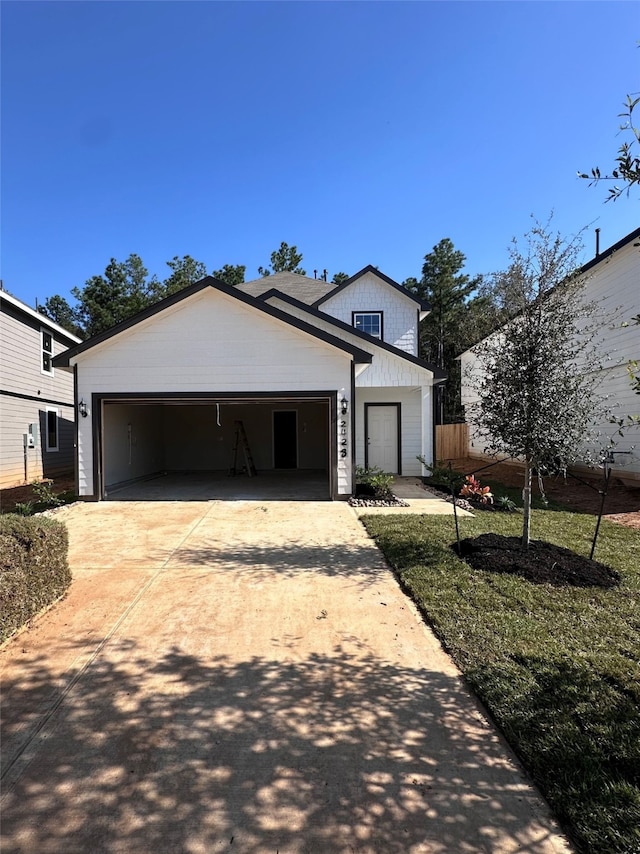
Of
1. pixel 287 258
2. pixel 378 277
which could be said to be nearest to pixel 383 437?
pixel 378 277

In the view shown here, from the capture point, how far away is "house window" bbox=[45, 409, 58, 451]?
610 inches

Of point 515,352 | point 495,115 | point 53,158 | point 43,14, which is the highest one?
point 53,158

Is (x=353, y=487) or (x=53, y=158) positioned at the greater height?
(x=53, y=158)

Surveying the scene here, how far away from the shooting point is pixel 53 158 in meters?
13.6

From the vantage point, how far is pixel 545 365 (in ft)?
17.1

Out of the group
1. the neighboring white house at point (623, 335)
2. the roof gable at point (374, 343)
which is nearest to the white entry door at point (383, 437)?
the roof gable at point (374, 343)

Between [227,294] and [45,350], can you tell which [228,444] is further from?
[227,294]

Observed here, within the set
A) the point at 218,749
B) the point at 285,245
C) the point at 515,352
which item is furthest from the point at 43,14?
the point at 285,245

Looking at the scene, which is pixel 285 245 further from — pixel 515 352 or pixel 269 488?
pixel 515 352

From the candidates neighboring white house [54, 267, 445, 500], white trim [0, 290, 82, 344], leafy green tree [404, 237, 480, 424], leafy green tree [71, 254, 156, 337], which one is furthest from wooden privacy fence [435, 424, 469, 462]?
leafy green tree [71, 254, 156, 337]

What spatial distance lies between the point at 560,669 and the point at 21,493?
13502 millimetres

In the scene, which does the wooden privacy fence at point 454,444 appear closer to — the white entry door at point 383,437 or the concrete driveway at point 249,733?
the white entry door at point 383,437

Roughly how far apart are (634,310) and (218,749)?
12.9 meters

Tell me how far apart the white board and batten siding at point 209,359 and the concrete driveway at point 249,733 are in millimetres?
6417
